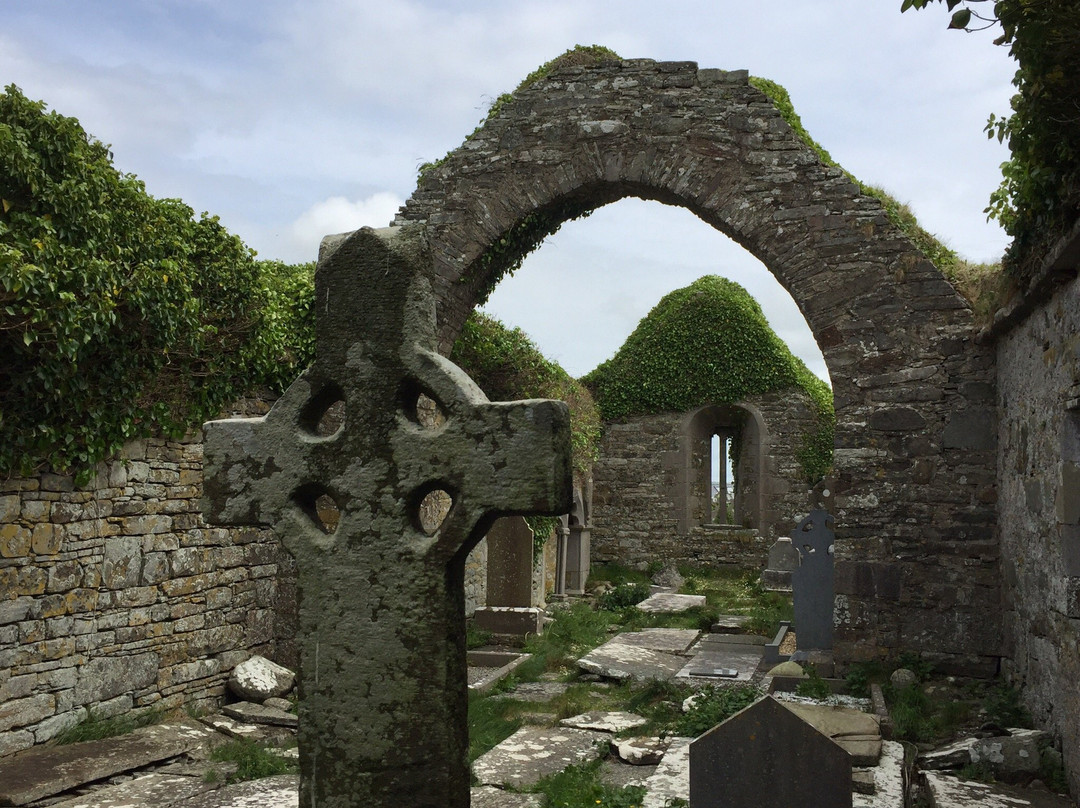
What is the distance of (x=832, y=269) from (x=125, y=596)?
6.46 m

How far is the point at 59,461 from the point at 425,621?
4532mm

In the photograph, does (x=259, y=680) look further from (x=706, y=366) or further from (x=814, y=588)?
(x=706, y=366)

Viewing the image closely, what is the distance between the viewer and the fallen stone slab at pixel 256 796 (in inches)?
183

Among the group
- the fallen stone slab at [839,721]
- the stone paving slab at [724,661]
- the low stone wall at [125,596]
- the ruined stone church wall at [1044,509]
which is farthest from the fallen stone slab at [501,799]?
the stone paving slab at [724,661]

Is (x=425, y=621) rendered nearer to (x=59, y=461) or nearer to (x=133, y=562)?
(x=59, y=461)

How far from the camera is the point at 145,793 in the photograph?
5387 millimetres

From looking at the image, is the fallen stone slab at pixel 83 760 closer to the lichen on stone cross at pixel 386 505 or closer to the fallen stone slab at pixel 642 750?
the fallen stone slab at pixel 642 750

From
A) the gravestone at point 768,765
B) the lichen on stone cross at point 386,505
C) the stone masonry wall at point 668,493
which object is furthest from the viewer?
the stone masonry wall at point 668,493

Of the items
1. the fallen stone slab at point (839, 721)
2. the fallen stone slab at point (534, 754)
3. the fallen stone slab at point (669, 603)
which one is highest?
the fallen stone slab at point (839, 721)

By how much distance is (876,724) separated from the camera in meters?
5.31

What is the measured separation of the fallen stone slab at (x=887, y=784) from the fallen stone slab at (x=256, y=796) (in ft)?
8.87

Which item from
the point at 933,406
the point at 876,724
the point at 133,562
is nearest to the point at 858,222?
the point at 933,406

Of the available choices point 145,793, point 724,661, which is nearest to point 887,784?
point 145,793

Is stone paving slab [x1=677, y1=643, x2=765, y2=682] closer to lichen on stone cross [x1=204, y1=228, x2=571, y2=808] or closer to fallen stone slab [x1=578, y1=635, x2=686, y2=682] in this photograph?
fallen stone slab [x1=578, y1=635, x2=686, y2=682]
